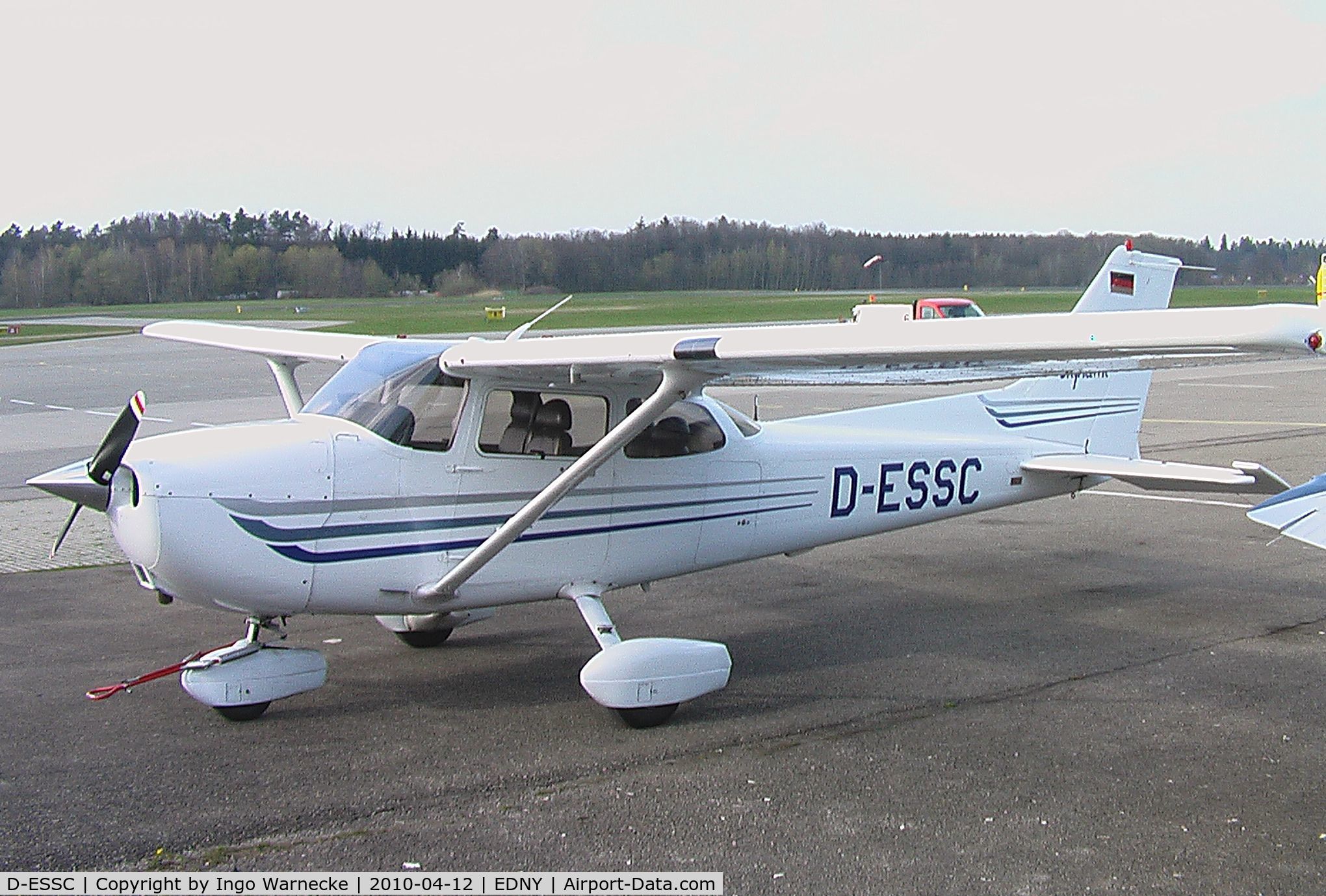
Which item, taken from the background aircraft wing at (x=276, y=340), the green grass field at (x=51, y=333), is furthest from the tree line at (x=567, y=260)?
the background aircraft wing at (x=276, y=340)

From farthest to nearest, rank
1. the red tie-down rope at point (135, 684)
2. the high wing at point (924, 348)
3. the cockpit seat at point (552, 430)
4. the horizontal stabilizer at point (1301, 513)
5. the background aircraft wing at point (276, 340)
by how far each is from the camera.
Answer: the background aircraft wing at point (276, 340), the cockpit seat at point (552, 430), the red tie-down rope at point (135, 684), the horizontal stabilizer at point (1301, 513), the high wing at point (924, 348)

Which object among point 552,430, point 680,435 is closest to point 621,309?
point 680,435

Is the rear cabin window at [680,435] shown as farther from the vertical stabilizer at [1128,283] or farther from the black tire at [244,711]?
the vertical stabilizer at [1128,283]

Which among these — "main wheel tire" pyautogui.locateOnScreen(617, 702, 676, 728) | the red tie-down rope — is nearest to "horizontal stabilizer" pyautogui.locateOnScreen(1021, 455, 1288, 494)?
"main wheel tire" pyautogui.locateOnScreen(617, 702, 676, 728)

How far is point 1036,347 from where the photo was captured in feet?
14.5

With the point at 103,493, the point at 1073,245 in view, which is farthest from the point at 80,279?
the point at 103,493

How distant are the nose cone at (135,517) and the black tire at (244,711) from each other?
0.80 meters

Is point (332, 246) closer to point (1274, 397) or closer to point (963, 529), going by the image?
point (1274, 397)

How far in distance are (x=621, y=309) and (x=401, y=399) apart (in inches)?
1967

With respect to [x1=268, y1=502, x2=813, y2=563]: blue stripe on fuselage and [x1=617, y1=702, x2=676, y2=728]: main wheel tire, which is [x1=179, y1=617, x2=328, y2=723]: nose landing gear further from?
[x1=617, y1=702, x2=676, y2=728]: main wheel tire

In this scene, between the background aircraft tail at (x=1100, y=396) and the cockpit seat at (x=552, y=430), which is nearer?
the cockpit seat at (x=552, y=430)

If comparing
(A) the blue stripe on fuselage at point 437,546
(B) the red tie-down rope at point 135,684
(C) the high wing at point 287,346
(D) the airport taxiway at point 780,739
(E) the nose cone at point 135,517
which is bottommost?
(D) the airport taxiway at point 780,739

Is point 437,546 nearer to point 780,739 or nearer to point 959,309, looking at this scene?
point 780,739

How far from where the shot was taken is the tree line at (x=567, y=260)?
57.6 meters
